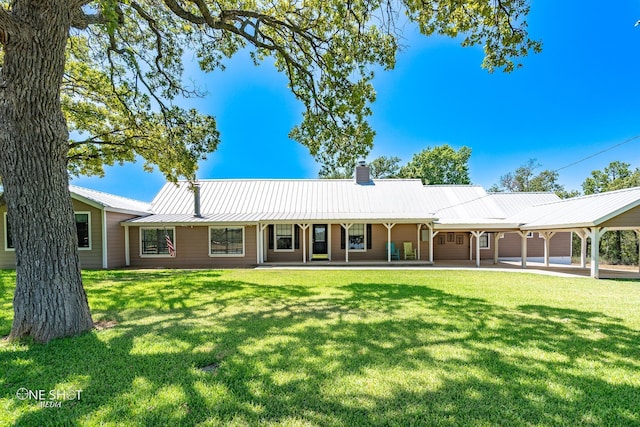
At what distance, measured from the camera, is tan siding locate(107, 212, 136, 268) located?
13148mm

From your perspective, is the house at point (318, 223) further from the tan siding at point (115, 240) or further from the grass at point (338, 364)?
the grass at point (338, 364)

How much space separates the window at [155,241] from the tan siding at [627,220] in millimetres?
18082

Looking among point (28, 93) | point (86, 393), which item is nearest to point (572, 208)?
point (86, 393)

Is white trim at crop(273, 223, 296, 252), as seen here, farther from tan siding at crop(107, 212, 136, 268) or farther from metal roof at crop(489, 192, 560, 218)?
A: metal roof at crop(489, 192, 560, 218)

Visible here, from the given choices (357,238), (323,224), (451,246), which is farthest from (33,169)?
(451,246)

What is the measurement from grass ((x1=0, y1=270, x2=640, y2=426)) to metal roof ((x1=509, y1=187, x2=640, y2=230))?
185 inches

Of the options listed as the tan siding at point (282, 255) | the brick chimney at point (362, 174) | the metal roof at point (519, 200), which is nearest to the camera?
the tan siding at point (282, 255)

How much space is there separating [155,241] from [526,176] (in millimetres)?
42796

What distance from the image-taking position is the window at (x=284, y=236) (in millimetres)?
15633

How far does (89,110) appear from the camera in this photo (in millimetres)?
11375

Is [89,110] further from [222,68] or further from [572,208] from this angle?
[572,208]

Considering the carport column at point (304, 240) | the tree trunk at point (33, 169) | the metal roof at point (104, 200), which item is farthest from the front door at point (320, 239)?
the tree trunk at point (33, 169)

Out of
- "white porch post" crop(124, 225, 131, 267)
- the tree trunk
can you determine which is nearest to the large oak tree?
the tree trunk

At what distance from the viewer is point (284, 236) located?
15664 mm
